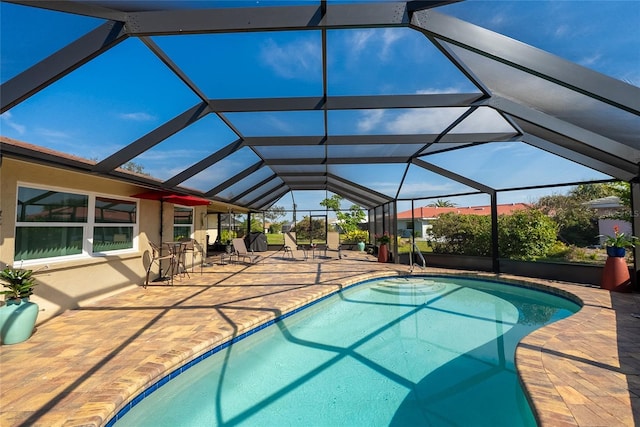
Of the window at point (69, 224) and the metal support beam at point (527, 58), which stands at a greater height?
the metal support beam at point (527, 58)

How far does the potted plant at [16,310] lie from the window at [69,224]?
3.14 feet

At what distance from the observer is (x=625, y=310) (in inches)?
203

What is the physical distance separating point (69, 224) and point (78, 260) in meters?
0.70

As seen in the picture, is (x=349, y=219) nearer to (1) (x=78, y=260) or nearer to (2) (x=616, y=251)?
(2) (x=616, y=251)

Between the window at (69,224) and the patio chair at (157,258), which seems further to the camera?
the patio chair at (157,258)

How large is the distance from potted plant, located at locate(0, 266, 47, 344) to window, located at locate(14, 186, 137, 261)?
37.7 inches

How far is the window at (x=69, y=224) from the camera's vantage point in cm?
464

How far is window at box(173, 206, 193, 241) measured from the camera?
9164mm

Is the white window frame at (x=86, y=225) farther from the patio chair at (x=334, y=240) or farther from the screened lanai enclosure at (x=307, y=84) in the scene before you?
the patio chair at (x=334, y=240)

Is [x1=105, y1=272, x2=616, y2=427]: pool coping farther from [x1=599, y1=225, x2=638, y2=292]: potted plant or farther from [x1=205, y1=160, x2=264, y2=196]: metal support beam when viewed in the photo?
[x1=205, y1=160, x2=264, y2=196]: metal support beam

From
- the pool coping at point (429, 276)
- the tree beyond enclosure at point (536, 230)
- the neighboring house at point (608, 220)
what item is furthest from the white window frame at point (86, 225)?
the neighboring house at point (608, 220)

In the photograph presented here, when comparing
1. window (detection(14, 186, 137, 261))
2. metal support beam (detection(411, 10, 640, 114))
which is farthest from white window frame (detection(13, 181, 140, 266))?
metal support beam (detection(411, 10, 640, 114))

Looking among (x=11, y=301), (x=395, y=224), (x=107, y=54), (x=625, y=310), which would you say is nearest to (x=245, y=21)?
(x=107, y=54)

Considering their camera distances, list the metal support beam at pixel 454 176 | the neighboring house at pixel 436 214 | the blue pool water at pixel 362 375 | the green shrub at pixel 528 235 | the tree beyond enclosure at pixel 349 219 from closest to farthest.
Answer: the blue pool water at pixel 362 375 < the metal support beam at pixel 454 176 < the green shrub at pixel 528 235 < the neighboring house at pixel 436 214 < the tree beyond enclosure at pixel 349 219
